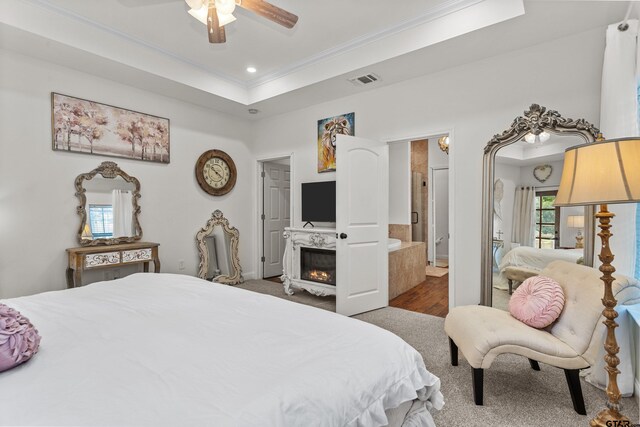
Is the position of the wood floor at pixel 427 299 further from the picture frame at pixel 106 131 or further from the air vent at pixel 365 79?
the picture frame at pixel 106 131

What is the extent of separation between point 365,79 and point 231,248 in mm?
3196

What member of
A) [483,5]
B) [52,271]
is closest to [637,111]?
[483,5]

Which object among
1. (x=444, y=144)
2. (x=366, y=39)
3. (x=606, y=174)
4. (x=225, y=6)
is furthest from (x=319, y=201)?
(x=606, y=174)

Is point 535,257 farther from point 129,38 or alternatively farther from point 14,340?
point 129,38

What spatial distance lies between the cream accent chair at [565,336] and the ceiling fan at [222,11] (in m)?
2.45

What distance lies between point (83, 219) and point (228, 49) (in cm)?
252

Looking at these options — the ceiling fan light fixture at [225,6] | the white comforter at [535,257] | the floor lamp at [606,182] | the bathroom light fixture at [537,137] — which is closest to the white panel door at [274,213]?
the ceiling fan light fixture at [225,6]

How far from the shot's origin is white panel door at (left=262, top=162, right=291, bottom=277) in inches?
220

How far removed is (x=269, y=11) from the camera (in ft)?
7.06

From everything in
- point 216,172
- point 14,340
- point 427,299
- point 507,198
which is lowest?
point 427,299

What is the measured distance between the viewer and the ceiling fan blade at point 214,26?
207 cm

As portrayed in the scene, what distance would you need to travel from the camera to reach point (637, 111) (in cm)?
226

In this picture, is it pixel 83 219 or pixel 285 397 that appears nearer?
pixel 285 397

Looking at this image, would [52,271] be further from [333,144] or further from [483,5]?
[483,5]
